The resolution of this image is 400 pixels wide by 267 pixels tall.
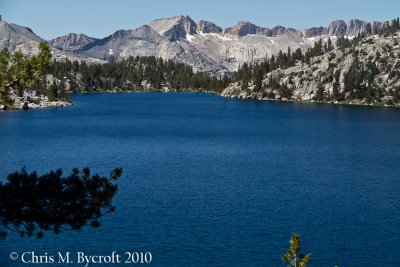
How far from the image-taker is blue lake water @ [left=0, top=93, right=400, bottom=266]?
5219cm

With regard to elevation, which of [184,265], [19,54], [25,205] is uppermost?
[19,54]

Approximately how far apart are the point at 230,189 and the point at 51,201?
54.0 m

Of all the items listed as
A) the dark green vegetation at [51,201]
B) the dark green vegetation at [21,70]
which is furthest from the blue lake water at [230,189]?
the dark green vegetation at [21,70]

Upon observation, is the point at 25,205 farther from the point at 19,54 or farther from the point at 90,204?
the point at 19,54

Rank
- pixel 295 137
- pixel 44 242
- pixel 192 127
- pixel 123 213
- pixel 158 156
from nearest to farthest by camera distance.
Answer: pixel 44 242 < pixel 123 213 < pixel 158 156 < pixel 295 137 < pixel 192 127

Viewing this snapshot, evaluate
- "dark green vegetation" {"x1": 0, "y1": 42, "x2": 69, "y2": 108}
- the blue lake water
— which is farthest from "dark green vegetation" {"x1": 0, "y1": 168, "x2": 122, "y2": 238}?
the blue lake water

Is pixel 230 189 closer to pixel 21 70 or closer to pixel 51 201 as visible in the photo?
pixel 51 201

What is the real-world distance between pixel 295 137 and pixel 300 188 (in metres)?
63.3

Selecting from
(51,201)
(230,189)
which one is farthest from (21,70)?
(230,189)

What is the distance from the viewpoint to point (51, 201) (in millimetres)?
22875

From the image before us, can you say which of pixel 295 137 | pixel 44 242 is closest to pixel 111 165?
pixel 44 242

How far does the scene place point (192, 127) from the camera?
A: 530 feet

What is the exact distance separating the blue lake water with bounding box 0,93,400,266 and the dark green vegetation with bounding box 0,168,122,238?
86.8 feet

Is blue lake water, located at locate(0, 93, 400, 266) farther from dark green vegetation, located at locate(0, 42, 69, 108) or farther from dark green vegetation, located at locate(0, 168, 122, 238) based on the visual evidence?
dark green vegetation, located at locate(0, 42, 69, 108)
